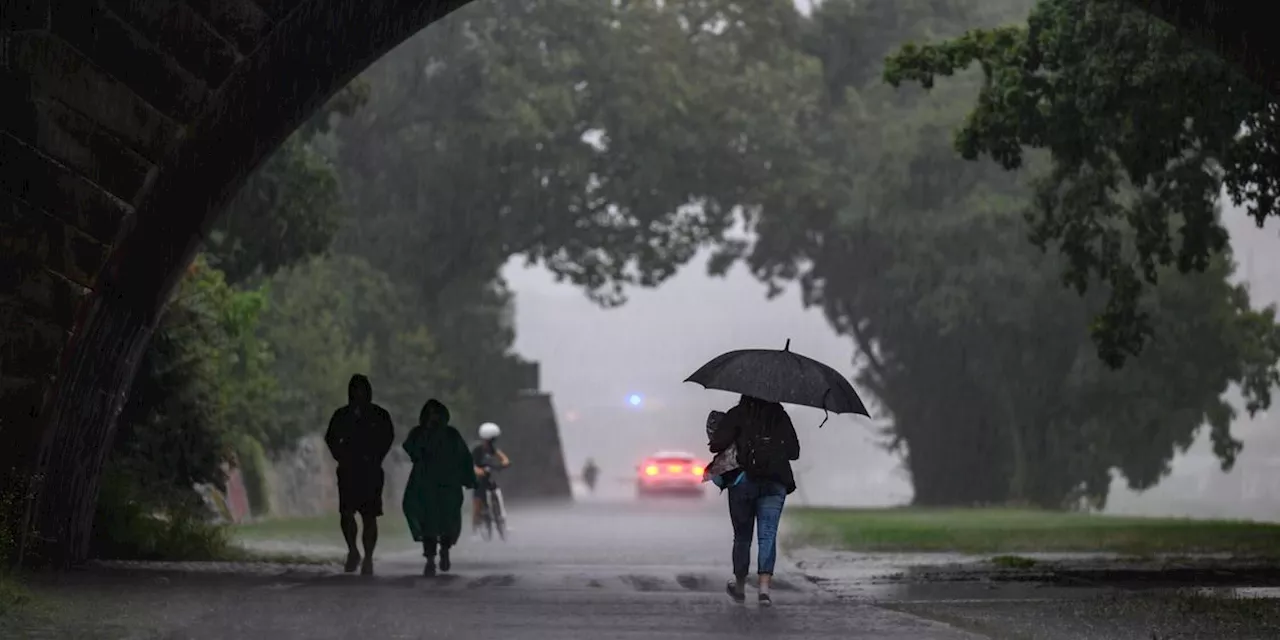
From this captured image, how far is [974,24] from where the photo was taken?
197 feet

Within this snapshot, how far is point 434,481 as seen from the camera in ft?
70.7

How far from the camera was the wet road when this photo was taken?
45.4 feet

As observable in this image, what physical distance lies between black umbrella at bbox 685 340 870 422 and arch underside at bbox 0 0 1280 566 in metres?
4.08

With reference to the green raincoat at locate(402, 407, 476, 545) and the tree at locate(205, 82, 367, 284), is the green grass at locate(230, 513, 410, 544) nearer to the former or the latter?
the tree at locate(205, 82, 367, 284)

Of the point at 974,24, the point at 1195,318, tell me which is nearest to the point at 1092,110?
the point at 1195,318

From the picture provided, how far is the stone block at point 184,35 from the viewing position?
16.2 m

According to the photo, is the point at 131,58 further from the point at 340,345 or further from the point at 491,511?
the point at 340,345

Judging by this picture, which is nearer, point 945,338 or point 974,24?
point 945,338

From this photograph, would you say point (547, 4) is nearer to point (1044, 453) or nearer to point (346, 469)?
point (1044, 453)

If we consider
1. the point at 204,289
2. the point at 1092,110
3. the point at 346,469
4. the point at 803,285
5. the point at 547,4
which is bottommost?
the point at 346,469

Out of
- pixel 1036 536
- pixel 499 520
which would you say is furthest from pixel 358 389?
pixel 499 520

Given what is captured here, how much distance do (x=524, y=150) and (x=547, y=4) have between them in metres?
3.54

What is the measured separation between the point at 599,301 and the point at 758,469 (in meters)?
44.7

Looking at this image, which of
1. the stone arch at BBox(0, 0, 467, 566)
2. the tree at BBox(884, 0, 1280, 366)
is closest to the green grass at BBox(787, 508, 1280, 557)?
the tree at BBox(884, 0, 1280, 366)
